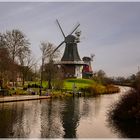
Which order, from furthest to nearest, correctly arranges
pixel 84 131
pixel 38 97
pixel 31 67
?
pixel 31 67 → pixel 38 97 → pixel 84 131

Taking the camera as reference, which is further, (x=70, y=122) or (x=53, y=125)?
(x=70, y=122)

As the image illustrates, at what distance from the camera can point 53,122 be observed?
2866 centimetres

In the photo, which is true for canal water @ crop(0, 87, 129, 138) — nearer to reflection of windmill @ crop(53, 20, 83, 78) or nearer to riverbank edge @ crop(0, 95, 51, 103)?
riverbank edge @ crop(0, 95, 51, 103)

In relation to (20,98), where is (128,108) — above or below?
below

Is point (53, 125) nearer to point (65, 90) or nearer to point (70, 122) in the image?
point (70, 122)

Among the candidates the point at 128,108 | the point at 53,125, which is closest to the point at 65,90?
the point at 128,108

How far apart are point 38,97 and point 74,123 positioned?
24.9m

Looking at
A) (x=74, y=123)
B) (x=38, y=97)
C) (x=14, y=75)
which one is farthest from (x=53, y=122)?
(x=14, y=75)

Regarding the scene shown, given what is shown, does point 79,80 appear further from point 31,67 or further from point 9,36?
point 9,36

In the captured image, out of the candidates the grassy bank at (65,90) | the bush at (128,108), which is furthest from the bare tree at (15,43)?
the bush at (128,108)

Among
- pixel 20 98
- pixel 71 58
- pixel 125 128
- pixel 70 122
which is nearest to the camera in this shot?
pixel 125 128

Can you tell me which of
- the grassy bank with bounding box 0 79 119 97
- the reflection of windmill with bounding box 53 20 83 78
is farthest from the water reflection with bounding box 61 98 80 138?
the reflection of windmill with bounding box 53 20 83 78

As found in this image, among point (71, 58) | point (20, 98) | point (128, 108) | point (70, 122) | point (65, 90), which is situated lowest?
A: point (70, 122)

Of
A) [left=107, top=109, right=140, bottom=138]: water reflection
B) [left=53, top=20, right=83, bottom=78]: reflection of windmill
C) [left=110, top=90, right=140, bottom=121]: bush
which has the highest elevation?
[left=53, top=20, right=83, bottom=78]: reflection of windmill
